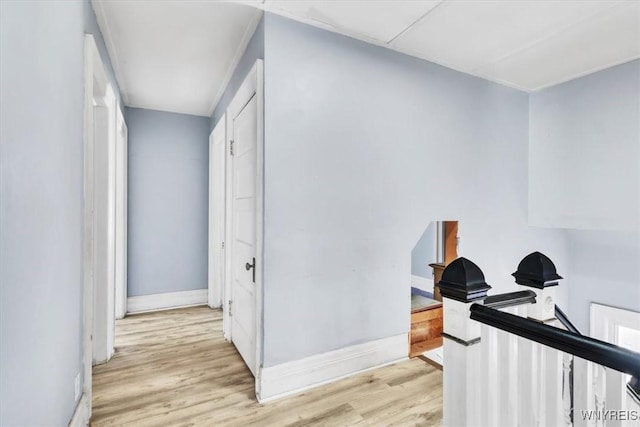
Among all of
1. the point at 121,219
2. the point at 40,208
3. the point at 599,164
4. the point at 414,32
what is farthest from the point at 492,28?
the point at 121,219

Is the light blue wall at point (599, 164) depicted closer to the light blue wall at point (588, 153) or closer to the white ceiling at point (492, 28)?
the light blue wall at point (588, 153)

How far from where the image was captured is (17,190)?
3.28 feet

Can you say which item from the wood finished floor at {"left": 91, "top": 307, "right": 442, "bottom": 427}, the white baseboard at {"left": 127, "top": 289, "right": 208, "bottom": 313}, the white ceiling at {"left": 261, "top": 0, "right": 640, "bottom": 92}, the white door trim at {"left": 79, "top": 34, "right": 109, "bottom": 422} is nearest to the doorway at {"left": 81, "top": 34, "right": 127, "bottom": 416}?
the white door trim at {"left": 79, "top": 34, "right": 109, "bottom": 422}

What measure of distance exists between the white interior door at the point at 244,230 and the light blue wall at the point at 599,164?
318 centimetres

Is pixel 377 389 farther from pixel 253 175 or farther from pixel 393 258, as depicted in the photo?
pixel 253 175

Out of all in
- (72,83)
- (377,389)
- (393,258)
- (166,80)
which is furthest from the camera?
(166,80)

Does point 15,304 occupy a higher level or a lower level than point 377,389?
higher

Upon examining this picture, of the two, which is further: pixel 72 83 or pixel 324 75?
pixel 324 75

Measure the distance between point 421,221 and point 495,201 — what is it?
42.4 inches

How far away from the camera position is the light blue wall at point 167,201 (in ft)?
12.9

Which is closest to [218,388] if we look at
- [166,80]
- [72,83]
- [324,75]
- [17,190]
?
[17,190]

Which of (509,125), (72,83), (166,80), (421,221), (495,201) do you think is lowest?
(421,221)

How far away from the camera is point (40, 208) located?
1.17 meters

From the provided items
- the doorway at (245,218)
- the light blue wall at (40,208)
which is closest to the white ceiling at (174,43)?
the doorway at (245,218)
